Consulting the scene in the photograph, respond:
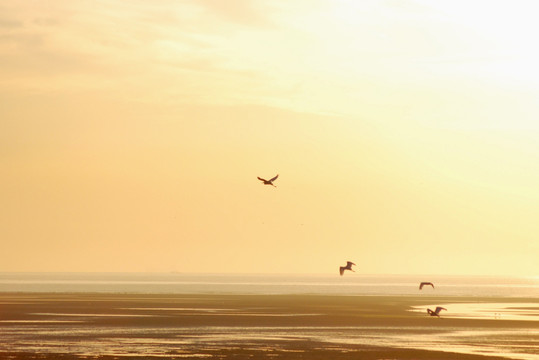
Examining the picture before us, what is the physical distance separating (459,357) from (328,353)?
8.06 meters

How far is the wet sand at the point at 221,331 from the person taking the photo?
59.2m

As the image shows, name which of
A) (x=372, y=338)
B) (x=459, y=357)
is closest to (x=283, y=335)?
(x=372, y=338)

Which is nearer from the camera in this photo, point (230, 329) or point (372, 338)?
point (372, 338)

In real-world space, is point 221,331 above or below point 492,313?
below

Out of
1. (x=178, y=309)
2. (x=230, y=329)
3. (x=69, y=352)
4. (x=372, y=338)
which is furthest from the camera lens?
(x=178, y=309)

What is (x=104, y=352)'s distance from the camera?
5856 cm

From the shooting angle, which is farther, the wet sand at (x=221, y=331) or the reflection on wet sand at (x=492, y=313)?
the reflection on wet sand at (x=492, y=313)

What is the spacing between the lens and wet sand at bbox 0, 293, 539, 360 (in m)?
59.2

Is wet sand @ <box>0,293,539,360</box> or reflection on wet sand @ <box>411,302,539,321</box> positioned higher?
reflection on wet sand @ <box>411,302,539,321</box>

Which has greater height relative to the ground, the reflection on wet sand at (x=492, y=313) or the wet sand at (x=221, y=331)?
the reflection on wet sand at (x=492, y=313)

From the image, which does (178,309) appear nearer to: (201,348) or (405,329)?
(405,329)

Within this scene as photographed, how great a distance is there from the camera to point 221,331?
246 ft

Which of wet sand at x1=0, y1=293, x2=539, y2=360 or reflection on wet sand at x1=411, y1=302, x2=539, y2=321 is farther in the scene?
reflection on wet sand at x1=411, y1=302, x2=539, y2=321

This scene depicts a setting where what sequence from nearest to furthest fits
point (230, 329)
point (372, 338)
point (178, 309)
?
1. point (372, 338)
2. point (230, 329)
3. point (178, 309)
